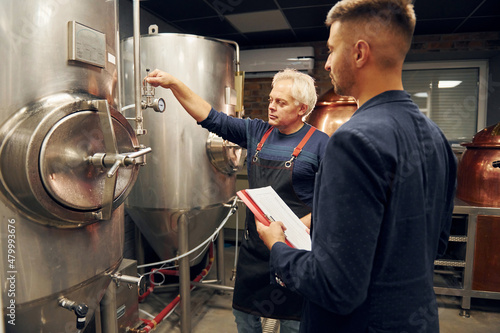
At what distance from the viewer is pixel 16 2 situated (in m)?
0.83

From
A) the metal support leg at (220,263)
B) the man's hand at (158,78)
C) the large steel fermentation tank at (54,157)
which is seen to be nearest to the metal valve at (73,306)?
the large steel fermentation tank at (54,157)

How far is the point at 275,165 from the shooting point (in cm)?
151

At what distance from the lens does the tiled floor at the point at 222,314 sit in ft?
7.42

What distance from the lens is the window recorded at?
12.4 ft

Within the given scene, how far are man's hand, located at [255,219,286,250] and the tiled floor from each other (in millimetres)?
1612

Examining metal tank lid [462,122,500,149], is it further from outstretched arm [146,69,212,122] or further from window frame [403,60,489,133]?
outstretched arm [146,69,212,122]

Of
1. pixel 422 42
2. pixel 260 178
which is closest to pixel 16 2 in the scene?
pixel 260 178

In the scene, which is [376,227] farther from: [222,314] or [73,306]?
[222,314]

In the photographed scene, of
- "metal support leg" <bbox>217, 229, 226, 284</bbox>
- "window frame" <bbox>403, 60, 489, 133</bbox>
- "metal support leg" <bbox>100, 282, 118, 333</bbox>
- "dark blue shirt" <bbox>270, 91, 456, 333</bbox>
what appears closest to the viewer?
"dark blue shirt" <bbox>270, 91, 456, 333</bbox>

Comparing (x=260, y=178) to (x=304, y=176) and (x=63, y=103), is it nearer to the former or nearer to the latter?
(x=304, y=176)

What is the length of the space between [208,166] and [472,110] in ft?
10.8

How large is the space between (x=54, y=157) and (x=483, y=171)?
8.49ft

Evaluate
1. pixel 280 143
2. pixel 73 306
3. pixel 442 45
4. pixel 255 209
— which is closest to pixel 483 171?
pixel 280 143

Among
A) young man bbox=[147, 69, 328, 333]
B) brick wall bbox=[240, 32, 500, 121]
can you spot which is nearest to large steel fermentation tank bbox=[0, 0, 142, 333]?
young man bbox=[147, 69, 328, 333]
